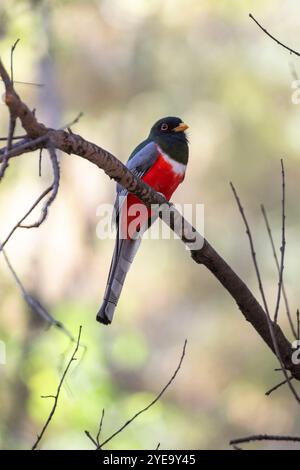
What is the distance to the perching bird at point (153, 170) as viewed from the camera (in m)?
4.33

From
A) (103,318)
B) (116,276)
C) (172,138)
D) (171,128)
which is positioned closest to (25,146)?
(103,318)

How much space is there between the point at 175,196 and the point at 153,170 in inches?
236

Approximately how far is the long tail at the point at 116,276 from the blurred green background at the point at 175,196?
478 cm

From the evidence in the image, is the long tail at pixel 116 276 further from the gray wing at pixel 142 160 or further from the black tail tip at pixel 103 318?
the gray wing at pixel 142 160

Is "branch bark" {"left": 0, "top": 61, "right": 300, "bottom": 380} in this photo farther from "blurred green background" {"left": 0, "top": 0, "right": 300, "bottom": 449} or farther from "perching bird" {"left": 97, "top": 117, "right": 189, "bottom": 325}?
"blurred green background" {"left": 0, "top": 0, "right": 300, "bottom": 449}

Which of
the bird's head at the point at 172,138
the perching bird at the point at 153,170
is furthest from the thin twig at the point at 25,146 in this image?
the bird's head at the point at 172,138

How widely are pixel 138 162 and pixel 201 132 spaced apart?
18.8ft

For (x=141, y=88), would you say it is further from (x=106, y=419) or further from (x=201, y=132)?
(x=106, y=419)

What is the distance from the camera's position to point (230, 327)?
10250mm

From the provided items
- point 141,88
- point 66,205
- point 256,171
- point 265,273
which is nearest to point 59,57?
point 141,88

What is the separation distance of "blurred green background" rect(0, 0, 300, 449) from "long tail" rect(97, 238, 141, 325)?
4782mm

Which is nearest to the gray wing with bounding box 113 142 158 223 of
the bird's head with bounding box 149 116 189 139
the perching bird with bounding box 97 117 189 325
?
the perching bird with bounding box 97 117 189 325

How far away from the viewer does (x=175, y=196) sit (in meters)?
10.7

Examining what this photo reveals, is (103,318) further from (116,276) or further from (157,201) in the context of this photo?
(157,201)
